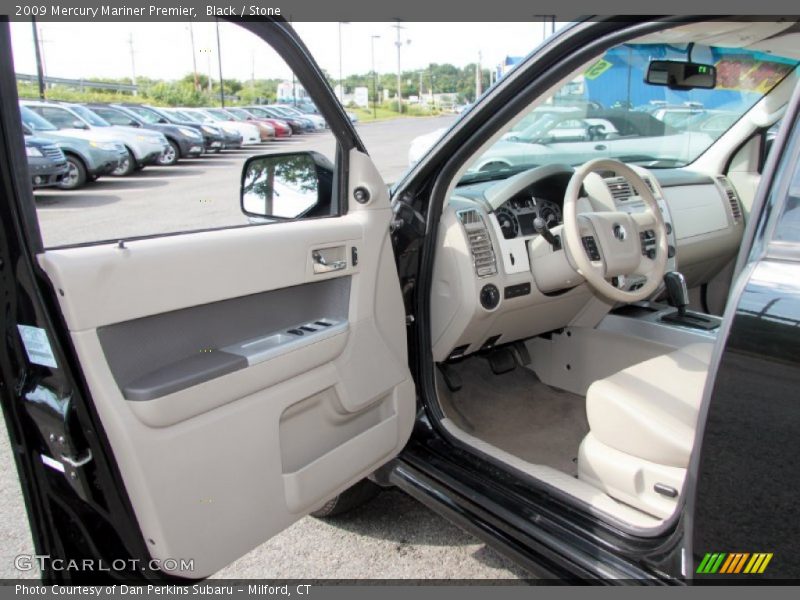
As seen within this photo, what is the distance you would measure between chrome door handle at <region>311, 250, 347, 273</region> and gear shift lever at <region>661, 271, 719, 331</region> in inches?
67.3

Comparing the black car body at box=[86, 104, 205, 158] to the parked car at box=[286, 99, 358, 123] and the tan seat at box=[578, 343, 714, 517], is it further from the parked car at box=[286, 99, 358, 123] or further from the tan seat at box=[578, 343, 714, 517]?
the tan seat at box=[578, 343, 714, 517]

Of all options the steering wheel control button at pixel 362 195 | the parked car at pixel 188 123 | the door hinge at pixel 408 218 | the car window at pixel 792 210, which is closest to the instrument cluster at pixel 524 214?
the door hinge at pixel 408 218

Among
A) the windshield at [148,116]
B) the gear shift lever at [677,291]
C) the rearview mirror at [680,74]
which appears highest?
the windshield at [148,116]

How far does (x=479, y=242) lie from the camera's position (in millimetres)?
2445

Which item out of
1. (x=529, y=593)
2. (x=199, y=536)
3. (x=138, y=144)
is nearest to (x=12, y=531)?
(x=199, y=536)

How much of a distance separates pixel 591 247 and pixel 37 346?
1.96 meters

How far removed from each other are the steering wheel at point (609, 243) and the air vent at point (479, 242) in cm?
30

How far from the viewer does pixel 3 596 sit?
2.20 metres

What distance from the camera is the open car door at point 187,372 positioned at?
134 cm

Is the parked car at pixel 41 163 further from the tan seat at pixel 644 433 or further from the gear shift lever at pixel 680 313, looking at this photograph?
the gear shift lever at pixel 680 313

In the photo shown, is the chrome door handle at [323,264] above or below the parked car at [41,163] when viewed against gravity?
below

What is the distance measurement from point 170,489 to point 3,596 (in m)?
1.25

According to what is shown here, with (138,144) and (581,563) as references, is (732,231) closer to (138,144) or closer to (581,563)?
(581,563)

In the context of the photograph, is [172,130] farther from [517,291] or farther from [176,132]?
[517,291]
